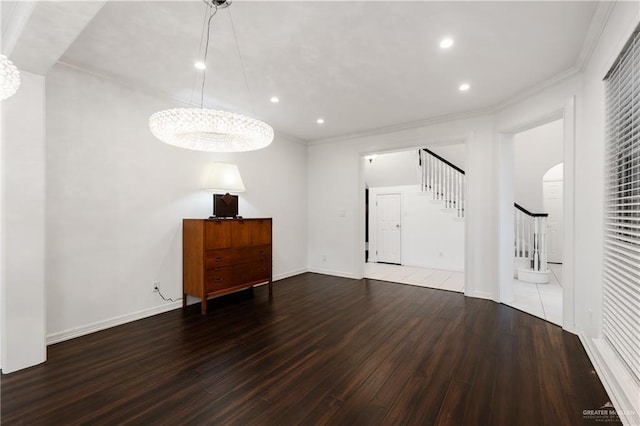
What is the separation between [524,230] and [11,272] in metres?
6.86

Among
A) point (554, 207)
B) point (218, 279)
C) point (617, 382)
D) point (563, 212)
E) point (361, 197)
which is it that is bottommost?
point (617, 382)

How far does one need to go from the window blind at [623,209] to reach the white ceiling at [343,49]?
553 mm

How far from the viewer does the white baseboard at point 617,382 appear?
1.54m

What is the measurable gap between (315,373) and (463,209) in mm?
5010

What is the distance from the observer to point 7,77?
1389 millimetres

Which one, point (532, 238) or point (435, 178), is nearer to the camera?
point (532, 238)

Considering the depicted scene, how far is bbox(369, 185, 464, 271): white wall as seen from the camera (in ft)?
19.3

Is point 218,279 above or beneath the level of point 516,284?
above

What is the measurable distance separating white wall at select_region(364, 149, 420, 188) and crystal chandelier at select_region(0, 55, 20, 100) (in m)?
5.48

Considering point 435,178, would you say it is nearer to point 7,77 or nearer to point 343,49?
point 343,49

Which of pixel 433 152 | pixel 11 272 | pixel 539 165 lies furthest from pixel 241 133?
pixel 539 165

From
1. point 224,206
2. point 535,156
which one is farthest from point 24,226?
point 535,156

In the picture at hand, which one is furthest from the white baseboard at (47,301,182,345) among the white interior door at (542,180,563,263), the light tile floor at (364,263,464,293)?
the white interior door at (542,180,563,263)

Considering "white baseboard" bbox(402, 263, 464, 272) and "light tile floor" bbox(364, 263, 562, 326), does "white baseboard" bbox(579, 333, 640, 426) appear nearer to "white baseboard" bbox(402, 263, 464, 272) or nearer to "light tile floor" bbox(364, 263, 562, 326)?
"light tile floor" bbox(364, 263, 562, 326)
